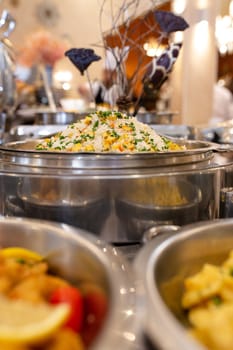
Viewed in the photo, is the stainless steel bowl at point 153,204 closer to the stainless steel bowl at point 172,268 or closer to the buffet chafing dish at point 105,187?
the buffet chafing dish at point 105,187

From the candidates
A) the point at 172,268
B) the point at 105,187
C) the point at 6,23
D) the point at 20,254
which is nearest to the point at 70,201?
the point at 105,187

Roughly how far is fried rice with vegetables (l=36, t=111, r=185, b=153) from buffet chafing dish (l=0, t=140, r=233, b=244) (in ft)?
0.43

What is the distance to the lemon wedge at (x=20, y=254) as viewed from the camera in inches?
26.9

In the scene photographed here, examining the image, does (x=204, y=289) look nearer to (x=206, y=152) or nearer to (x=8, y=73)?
(x=206, y=152)

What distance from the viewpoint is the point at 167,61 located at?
167 cm

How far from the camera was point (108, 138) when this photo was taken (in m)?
1.07

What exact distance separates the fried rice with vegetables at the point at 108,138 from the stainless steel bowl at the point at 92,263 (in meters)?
0.36

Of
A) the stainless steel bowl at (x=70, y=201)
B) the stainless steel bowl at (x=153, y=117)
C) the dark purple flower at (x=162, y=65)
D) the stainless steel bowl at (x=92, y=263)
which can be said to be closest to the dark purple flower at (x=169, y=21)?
the dark purple flower at (x=162, y=65)

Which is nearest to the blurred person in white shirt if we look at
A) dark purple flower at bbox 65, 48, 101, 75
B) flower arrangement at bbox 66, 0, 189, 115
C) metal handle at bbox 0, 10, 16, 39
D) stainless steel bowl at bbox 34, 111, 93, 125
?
stainless steel bowl at bbox 34, 111, 93, 125

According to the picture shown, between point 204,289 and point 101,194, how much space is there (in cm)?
34

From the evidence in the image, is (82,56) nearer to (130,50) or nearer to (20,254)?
(130,50)

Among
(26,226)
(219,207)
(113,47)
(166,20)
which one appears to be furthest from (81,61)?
(26,226)

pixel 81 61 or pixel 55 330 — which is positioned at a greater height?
pixel 81 61

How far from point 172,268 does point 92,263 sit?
0.43ft
